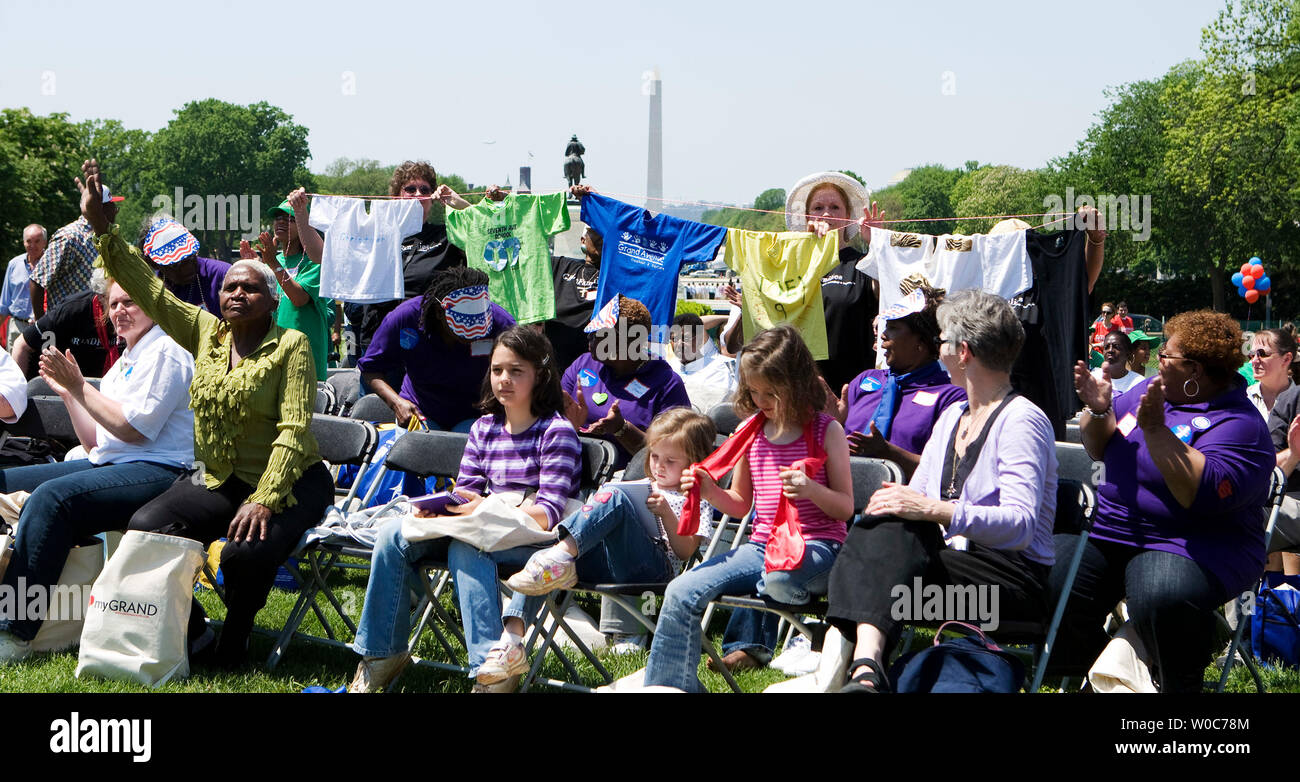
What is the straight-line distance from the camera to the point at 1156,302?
50.0 m

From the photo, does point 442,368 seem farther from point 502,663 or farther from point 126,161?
point 126,161

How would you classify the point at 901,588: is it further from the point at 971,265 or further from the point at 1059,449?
the point at 971,265

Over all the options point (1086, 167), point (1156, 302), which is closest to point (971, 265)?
point (1156, 302)

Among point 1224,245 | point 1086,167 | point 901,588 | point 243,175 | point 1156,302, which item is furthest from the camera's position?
point 243,175

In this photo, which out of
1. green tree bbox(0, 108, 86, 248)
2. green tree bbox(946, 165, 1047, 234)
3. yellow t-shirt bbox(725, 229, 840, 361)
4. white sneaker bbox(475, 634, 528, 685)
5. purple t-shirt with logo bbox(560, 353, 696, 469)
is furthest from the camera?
green tree bbox(946, 165, 1047, 234)

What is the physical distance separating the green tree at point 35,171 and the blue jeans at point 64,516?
39207 mm

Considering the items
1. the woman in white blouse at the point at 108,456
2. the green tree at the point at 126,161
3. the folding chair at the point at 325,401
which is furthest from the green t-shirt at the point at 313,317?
the green tree at the point at 126,161

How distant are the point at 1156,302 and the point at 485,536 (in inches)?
2002

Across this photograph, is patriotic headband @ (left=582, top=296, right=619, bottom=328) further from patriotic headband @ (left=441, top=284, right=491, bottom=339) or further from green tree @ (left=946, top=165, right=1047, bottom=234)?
green tree @ (left=946, top=165, right=1047, bottom=234)

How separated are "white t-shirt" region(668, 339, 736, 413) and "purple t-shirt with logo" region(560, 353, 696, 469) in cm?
152

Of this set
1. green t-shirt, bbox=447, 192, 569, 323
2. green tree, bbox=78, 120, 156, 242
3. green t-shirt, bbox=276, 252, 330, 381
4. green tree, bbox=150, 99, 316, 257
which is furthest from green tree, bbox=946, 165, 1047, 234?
green t-shirt, bbox=276, 252, 330, 381

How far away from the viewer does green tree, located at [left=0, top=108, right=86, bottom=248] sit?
39.2m

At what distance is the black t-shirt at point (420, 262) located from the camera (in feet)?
26.5

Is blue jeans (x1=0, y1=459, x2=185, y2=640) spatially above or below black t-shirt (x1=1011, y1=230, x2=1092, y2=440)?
below
